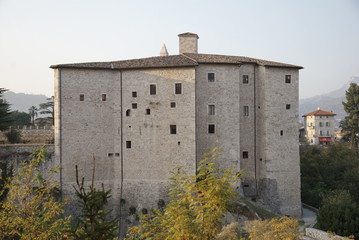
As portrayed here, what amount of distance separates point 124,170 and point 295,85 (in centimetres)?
1564

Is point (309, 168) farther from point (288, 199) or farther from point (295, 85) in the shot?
point (295, 85)

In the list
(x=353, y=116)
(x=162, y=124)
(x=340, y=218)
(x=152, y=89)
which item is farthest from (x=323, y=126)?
(x=152, y=89)

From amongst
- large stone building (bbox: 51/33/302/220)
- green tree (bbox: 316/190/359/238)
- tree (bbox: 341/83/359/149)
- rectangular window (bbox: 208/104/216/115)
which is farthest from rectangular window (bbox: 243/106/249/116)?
tree (bbox: 341/83/359/149)

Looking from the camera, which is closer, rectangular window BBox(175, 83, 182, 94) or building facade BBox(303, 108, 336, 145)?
rectangular window BBox(175, 83, 182, 94)

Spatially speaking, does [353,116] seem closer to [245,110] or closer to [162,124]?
[245,110]

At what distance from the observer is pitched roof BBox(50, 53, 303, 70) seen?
22.6 meters

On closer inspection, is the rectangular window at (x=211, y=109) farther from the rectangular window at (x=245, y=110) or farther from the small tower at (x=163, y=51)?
the small tower at (x=163, y=51)

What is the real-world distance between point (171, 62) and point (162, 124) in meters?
4.82

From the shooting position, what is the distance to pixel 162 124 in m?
22.8

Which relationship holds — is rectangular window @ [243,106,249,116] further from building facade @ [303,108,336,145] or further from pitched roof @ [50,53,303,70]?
building facade @ [303,108,336,145]

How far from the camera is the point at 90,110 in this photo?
22.8 metres

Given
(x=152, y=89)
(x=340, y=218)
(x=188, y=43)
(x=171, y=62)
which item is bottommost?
(x=340, y=218)

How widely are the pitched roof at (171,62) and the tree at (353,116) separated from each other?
26.1 meters

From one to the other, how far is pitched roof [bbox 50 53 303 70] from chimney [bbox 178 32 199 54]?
3.57 metres
